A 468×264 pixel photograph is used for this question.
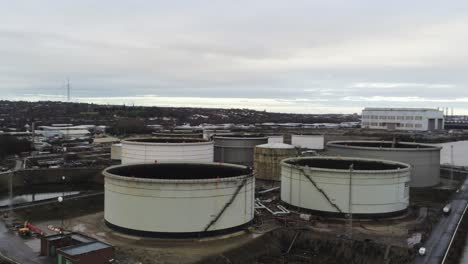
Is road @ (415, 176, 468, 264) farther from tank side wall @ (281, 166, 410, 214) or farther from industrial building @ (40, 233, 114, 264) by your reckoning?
industrial building @ (40, 233, 114, 264)

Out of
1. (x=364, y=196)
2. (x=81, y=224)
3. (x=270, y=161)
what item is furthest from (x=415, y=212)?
(x=81, y=224)

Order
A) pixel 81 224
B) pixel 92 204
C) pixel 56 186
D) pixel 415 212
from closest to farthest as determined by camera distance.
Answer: pixel 81 224
pixel 415 212
pixel 92 204
pixel 56 186

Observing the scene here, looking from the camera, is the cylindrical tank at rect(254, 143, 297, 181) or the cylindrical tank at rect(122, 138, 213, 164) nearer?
the cylindrical tank at rect(122, 138, 213, 164)

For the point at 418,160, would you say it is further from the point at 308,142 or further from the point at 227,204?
the point at 308,142

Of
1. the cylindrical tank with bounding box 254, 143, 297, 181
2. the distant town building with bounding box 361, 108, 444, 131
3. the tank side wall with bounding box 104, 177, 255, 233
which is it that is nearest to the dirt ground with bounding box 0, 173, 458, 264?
the tank side wall with bounding box 104, 177, 255, 233

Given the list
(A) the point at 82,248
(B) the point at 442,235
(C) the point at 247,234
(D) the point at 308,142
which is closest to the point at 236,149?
(C) the point at 247,234

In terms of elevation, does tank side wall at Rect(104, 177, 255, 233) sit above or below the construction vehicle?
above

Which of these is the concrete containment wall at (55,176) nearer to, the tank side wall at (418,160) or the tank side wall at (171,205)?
the tank side wall at (171,205)

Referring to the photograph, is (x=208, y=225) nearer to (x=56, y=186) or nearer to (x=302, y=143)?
(x=56, y=186)
